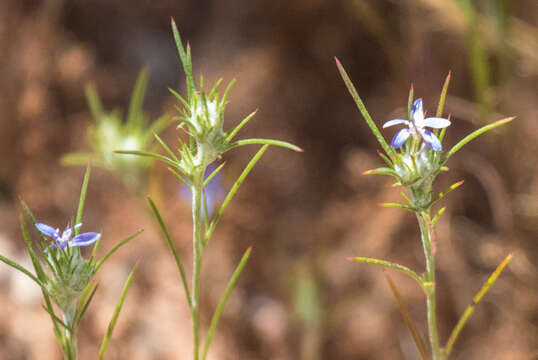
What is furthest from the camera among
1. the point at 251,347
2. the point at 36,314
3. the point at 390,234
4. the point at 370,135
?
the point at 370,135

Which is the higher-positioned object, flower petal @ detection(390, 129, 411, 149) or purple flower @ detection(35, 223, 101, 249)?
flower petal @ detection(390, 129, 411, 149)

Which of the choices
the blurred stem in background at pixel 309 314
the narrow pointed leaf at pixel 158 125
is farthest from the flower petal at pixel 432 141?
the blurred stem in background at pixel 309 314

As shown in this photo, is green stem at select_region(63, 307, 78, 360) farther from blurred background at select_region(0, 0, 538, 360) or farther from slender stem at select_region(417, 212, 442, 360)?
blurred background at select_region(0, 0, 538, 360)

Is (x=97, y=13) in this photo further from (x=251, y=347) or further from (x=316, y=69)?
(x=251, y=347)

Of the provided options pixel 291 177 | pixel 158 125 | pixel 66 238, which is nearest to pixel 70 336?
pixel 66 238

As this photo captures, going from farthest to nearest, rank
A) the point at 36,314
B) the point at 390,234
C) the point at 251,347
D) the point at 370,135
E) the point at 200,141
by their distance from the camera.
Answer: the point at 370,135
the point at 390,234
the point at 251,347
the point at 36,314
the point at 200,141

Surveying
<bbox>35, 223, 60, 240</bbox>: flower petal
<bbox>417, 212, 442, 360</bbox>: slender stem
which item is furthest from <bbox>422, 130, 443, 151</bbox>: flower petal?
<bbox>35, 223, 60, 240</bbox>: flower petal

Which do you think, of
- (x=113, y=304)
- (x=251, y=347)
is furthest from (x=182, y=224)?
(x=251, y=347)
